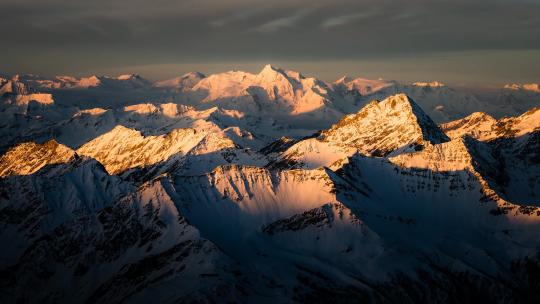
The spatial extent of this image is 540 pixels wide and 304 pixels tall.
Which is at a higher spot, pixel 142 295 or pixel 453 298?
pixel 142 295

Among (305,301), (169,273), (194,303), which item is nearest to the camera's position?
(194,303)

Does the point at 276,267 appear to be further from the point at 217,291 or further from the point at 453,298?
the point at 453,298

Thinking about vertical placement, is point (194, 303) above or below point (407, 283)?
above

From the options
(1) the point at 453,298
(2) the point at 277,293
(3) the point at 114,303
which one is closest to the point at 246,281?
(2) the point at 277,293

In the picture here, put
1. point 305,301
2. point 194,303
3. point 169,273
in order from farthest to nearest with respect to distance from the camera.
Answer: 1. point 169,273
2. point 305,301
3. point 194,303

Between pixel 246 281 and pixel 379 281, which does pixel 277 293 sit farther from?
pixel 379 281

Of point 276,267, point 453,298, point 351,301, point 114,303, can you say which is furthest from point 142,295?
point 453,298

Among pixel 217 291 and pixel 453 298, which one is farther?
pixel 453 298

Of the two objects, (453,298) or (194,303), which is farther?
(453,298)
